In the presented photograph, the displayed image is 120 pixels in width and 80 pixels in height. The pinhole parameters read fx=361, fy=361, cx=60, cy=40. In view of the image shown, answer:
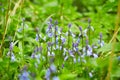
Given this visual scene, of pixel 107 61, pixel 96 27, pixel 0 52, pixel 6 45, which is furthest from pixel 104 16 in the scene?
pixel 107 61

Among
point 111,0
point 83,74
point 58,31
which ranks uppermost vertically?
point 111,0

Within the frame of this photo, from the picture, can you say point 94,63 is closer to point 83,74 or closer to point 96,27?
point 83,74

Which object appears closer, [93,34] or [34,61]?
[34,61]

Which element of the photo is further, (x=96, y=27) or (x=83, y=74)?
(x=96, y=27)

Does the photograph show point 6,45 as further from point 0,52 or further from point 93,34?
point 93,34

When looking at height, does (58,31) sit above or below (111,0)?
below

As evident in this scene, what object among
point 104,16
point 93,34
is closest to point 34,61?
point 93,34

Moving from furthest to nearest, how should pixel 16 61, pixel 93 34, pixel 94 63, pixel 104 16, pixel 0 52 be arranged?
pixel 104 16 < pixel 93 34 < pixel 0 52 < pixel 16 61 < pixel 94 63

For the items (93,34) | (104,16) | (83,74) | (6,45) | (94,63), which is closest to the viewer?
(94,63)

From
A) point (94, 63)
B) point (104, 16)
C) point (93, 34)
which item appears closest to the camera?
point (94, 63)
